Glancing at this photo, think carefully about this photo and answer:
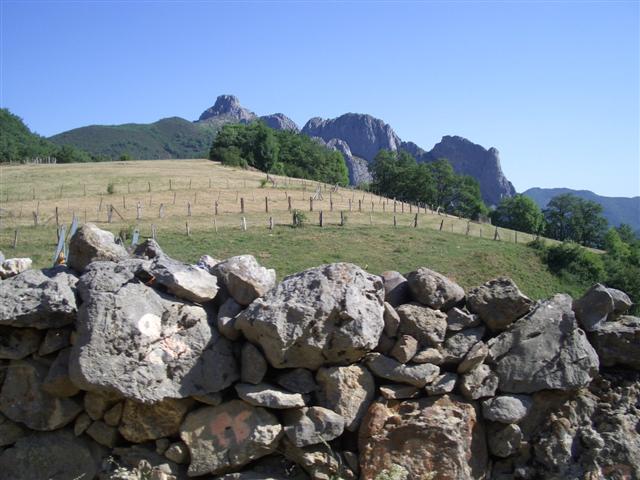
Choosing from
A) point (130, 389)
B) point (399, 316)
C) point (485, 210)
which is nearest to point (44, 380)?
point (130, 389)

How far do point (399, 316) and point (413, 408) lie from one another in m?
0.87

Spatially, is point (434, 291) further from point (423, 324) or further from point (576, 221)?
point (576, 221)

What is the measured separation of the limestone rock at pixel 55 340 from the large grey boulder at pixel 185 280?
0.97 metres

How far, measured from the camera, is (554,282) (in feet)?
132

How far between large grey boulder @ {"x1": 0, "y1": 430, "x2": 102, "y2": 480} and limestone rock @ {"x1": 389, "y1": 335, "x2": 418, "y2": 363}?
9.55ft

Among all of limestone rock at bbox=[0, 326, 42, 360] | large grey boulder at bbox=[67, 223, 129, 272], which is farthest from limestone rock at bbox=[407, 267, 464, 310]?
limestone rock at bbox=[0, 326, 42, 360]

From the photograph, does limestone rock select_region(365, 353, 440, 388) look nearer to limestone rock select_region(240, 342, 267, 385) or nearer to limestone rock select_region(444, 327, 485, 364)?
limestone rock select_region(444, 327, 485, 364)

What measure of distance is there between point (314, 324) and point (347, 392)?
70cm

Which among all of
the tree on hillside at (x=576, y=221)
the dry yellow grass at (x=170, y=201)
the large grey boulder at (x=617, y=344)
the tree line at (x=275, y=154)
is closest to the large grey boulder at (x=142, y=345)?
the large grey boulder at (x=617, y=344)

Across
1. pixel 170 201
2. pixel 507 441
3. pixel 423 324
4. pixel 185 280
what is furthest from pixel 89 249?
pixel 170 201

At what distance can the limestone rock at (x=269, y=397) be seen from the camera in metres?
4.96

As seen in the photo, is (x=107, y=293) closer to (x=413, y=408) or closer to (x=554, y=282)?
(x=413, y=408)

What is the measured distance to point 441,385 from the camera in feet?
17.0

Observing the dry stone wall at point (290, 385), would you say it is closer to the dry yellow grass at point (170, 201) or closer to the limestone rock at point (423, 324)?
the limestone rock at point (423, 324)
